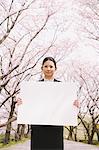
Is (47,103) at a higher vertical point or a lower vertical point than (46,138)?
higher

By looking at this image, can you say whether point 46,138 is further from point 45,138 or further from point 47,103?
point 47,103

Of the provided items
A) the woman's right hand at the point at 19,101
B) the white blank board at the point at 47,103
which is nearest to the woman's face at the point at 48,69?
the white blank board at the point at 47,103

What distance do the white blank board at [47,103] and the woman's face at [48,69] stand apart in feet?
0.17

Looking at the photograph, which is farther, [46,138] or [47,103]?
[47,103]

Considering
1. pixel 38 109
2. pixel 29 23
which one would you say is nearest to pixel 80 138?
pixel 29 23

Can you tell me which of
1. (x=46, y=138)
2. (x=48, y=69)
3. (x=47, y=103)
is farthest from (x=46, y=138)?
Result: (x=48, y=69)

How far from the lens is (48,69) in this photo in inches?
90.0

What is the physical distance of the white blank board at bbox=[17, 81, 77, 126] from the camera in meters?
2.27

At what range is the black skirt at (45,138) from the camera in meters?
2.22

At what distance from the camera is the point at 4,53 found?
7328 millimetres

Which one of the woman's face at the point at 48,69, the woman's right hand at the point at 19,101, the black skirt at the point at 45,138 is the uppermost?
the woman's face at the point at 48,69

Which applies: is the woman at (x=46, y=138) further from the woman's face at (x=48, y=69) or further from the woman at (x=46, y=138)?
the woman's face at (x=48, y=69)

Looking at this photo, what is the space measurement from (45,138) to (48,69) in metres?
0.42

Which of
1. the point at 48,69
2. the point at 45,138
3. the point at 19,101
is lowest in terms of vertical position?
the point at 45,138
